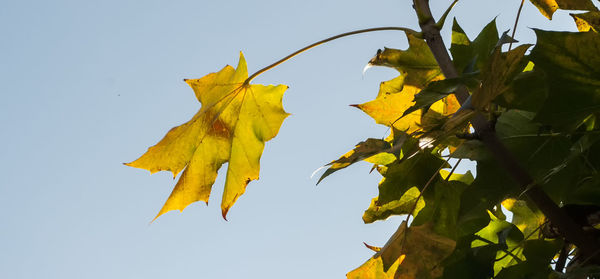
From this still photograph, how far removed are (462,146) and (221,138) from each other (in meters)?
0.26

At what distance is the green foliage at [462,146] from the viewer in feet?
1.42

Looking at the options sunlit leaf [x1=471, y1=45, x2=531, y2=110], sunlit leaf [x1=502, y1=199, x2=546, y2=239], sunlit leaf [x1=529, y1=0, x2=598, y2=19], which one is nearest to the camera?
sunlit leaf [x1=471, y1=45, x2=531, y2=110]

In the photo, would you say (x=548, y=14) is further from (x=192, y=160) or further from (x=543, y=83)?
(x=192, y=160)

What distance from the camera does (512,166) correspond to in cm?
46

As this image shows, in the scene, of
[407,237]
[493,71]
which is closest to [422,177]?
[407,237]

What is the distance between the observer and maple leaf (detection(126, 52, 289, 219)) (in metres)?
0.60

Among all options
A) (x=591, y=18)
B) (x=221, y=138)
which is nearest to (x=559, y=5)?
(x=591, y=18)

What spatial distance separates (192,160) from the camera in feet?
2.02

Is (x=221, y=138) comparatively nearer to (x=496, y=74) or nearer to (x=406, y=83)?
(x=406, y=83)

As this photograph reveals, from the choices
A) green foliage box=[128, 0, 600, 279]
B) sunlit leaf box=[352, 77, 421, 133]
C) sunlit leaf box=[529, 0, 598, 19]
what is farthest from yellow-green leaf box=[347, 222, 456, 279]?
sunlit leaf box=[529, 0, 598, 19]

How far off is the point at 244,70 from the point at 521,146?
30cm

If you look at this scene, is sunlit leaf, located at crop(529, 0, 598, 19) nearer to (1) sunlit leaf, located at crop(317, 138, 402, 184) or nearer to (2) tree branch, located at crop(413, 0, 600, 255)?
(2) tree branch, located at crop(413, 0, 600, 255)

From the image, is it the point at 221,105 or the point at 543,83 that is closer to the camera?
the point at 543,83

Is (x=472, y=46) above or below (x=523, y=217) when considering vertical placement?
above
